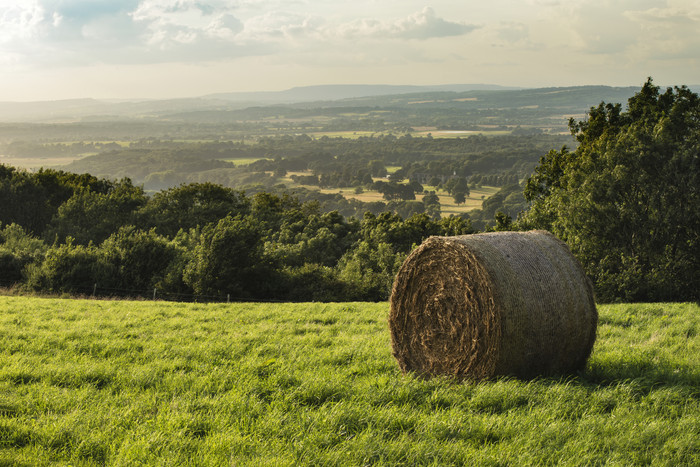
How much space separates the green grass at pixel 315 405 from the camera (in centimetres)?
549

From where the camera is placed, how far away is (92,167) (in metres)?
182

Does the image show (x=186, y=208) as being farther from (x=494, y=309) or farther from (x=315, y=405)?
(x=315, y=405)

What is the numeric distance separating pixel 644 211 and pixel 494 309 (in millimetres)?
15283

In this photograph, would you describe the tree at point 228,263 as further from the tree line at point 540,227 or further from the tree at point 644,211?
the tree at point 644,211

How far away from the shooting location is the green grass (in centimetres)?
549

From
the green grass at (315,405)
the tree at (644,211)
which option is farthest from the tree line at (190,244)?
the green grass at (315,405)

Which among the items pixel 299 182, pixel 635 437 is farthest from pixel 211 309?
pixel 299 182

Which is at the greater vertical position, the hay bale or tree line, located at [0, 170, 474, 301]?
the hay bale

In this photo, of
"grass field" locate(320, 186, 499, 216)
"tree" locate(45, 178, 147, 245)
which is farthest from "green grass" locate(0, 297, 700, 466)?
"grass field" locate(320, 186, 499, 216)

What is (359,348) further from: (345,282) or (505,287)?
(345,282)

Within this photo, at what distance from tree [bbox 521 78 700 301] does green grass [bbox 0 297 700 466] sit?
9973 mm

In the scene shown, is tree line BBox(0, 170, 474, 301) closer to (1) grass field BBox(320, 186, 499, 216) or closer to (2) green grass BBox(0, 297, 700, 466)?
(2) green grass BBox(0, 297, 700, 466)

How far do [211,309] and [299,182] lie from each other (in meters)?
148

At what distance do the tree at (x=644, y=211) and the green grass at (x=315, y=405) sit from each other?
9.97 meters
